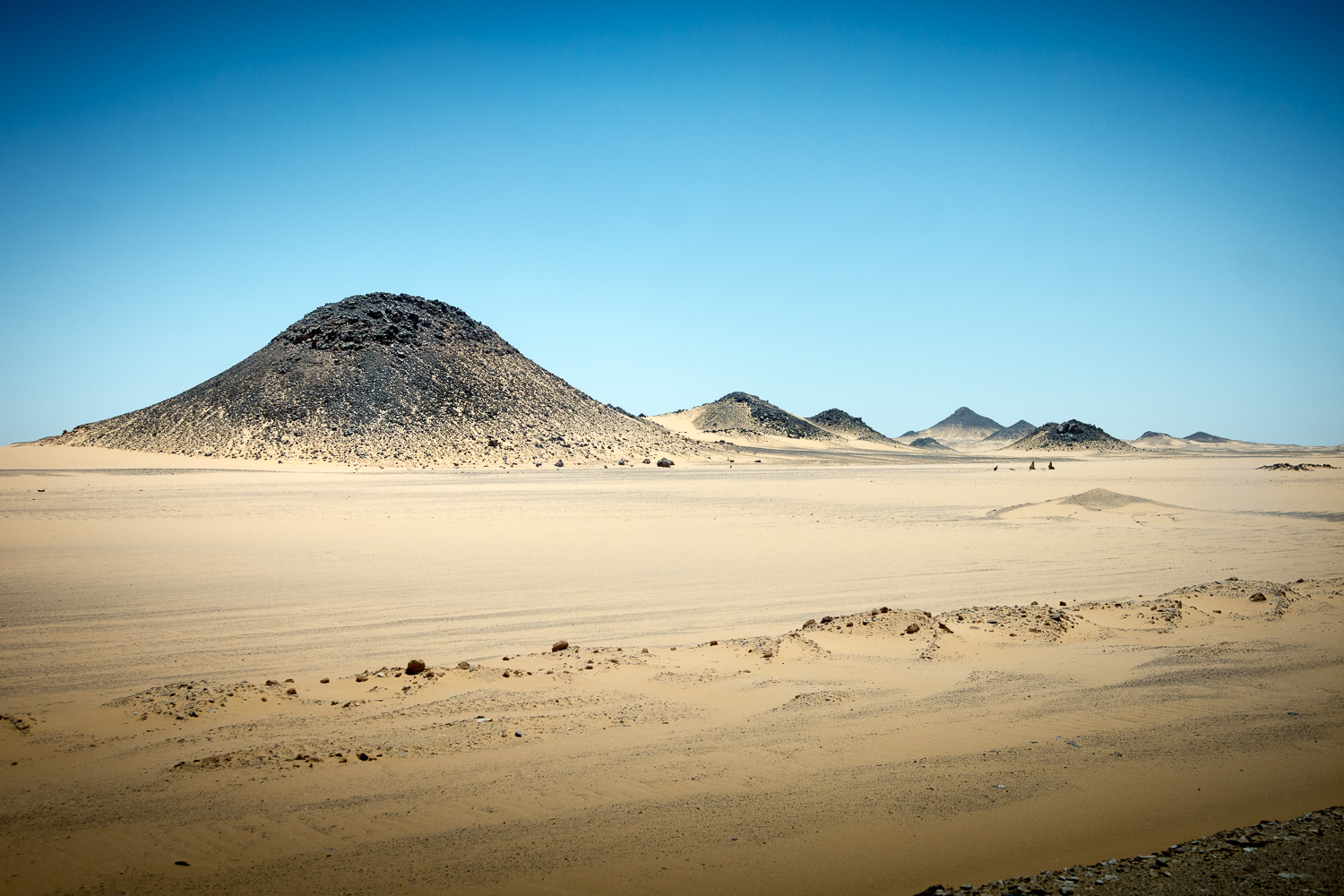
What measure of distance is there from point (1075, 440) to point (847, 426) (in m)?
38.9

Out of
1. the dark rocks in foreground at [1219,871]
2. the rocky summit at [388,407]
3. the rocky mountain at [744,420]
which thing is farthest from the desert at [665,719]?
the rocky mountain at [744,420]

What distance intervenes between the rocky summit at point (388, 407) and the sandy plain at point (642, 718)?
46050 mm

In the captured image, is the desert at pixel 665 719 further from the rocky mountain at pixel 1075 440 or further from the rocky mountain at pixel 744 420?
the rocky mountain at pixel 1075 440

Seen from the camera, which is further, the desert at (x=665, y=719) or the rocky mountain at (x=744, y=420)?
the rocky mountain at (x=744, y=420)

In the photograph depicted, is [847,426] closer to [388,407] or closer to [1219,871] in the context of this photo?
[388,407]

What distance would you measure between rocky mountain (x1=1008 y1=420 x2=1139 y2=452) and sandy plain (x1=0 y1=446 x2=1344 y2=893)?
11270cm

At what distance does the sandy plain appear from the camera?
3.85 meters

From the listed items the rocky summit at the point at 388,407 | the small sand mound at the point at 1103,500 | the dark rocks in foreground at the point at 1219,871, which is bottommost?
the dark rocks in foreground at the point at 1219,871

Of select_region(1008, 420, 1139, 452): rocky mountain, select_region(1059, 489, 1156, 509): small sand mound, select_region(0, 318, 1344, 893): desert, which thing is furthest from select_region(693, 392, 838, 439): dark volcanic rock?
select_region(0, 318, 1344, 893): desert

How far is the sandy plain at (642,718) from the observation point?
3.85 metres

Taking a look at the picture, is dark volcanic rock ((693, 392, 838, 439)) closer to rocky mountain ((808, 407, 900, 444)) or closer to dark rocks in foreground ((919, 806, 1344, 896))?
rocky mountain ((808, 407, 900, 444))

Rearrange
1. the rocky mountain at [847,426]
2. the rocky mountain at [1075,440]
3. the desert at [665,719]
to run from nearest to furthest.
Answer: the desert at [665,719], the rocky mountain at [1075,440], the rocky mountain at [847,426]

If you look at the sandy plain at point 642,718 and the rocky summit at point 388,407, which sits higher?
the rocky summit at point 388,407

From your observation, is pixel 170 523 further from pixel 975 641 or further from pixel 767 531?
pixel 975 641
